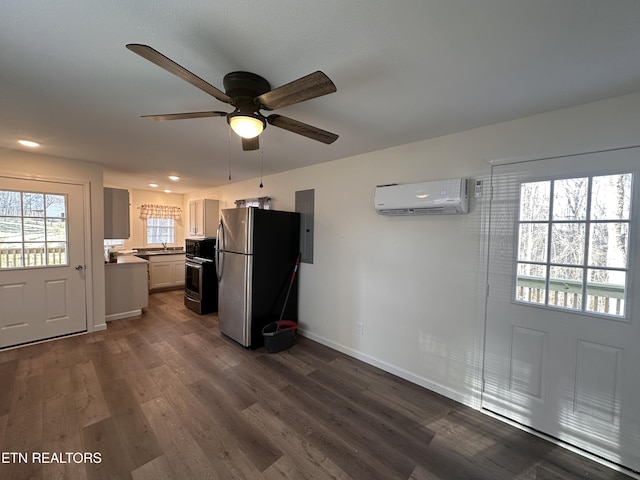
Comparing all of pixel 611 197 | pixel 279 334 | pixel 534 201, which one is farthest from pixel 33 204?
pixel 611 197

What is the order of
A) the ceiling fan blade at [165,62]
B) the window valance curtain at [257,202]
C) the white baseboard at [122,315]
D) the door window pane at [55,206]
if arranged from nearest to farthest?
the ceiling fan blade at [165,62] < the door window pane at [55,206] < the white baseboard at [122,315] < the window valance curtain at [257,202]

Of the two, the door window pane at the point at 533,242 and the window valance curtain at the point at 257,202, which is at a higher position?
the window valance curtain at the point at 257,202

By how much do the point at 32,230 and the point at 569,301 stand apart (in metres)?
5.38

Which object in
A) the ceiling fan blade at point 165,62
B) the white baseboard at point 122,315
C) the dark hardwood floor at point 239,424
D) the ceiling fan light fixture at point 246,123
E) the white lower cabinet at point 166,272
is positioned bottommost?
the dark hardwood floor at point 239,424

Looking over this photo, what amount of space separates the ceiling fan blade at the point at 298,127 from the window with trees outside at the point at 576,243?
1.56 meters

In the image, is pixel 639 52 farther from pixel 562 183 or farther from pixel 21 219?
pixel 21 219

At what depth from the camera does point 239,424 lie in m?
1.99

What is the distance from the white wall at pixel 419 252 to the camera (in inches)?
74.7

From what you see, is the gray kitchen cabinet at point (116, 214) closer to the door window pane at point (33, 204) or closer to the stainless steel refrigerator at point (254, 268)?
the door window pane at point (33, 204)

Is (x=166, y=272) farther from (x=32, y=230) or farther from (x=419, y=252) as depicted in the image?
(x=419, y=252)

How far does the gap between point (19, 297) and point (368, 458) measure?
13.6 feet

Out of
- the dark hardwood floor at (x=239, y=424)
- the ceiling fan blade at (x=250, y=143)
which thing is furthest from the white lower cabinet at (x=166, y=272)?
the ceiling fan blade at (x=250, y=143)

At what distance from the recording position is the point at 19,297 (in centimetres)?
313

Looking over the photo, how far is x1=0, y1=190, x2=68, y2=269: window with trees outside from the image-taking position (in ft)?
10.0
